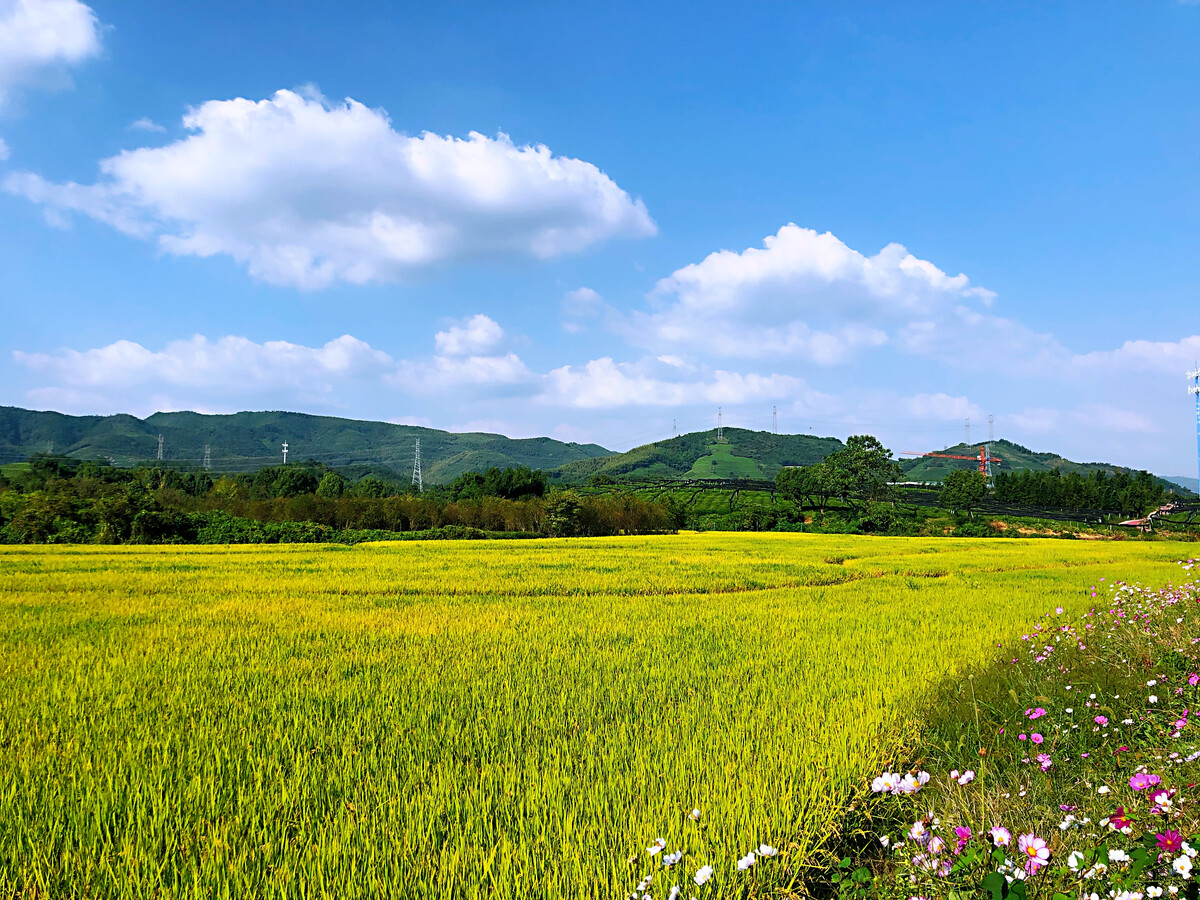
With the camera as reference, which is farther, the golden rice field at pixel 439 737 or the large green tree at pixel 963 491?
the large green tree at pixel 963 491

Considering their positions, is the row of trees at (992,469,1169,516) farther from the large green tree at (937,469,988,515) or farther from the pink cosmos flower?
the pink cosmos flower

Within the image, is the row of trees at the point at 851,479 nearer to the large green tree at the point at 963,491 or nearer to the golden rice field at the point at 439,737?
the large green tree at the point at 963,491

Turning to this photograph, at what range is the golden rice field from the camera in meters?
3.20

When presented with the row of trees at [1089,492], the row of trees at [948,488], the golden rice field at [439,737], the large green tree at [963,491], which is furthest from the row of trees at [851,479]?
the golden rice field at [439,737]

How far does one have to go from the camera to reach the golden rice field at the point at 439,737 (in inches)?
126

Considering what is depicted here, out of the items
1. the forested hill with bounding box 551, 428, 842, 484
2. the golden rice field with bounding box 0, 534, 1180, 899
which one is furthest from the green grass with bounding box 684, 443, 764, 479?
the golden rice field with bounding box 0, 534, 1180, 899

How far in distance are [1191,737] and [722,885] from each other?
12.7ft

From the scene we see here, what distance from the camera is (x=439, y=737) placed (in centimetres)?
500

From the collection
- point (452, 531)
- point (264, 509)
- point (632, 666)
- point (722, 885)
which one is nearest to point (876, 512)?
point (452, 531)

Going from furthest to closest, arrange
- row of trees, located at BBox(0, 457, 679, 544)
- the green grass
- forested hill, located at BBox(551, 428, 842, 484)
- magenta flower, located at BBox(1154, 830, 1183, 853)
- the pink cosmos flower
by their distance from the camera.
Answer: forested hill, located at BBox(551, 428, 842, 484)
the green grass
row of trees, located at BBox(0, 457, 679, 544)
the pink cosmos flower
magenta flower, located at BBox(1154, 830, 1183, 853)

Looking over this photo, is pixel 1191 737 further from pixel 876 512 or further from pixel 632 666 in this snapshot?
pixel 876 512

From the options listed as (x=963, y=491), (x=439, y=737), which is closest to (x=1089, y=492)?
(x=963, y=491)

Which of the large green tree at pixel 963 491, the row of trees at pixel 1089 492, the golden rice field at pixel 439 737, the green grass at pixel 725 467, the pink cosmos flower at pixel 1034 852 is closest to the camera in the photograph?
the pink cosmos flower at pixel 1034 852

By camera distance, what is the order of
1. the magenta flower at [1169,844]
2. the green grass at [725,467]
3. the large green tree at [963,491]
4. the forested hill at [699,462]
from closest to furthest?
the magenta flower at [1169,844]
the large green tree at [963,491]
the green grass at [725,467]
the forested hill at [699,462]
